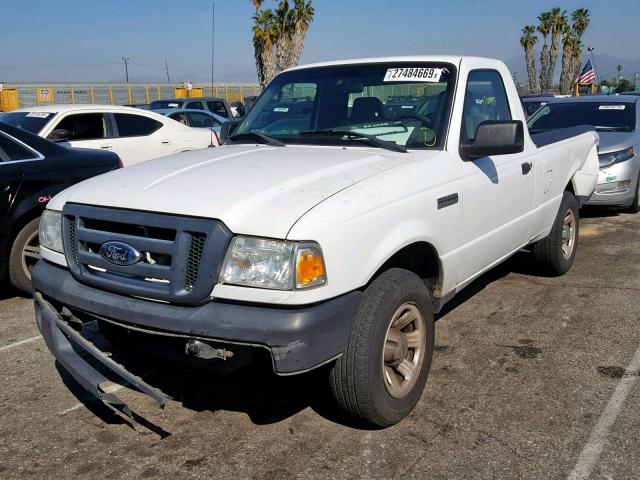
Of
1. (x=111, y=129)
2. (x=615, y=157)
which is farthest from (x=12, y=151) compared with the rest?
(x=615, y=157)

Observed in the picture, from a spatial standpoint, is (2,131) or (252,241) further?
(2,131)

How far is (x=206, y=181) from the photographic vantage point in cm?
324

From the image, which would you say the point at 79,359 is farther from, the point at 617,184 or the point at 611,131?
the point at 611,131

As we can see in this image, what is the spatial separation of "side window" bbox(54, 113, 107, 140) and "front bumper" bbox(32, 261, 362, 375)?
6.29m

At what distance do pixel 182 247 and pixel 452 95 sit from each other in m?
2.11

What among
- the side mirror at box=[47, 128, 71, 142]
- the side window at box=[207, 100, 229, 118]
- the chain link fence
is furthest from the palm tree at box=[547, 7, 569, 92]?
the side mirror at box=[47, 128, 71, 142]

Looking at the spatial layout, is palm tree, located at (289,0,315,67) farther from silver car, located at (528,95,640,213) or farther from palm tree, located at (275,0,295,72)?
silver car, located at (528,95,640,213)

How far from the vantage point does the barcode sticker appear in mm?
4184

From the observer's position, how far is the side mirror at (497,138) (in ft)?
12.4

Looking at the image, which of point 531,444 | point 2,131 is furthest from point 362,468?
point 2,131

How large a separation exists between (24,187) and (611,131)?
7.73 metres

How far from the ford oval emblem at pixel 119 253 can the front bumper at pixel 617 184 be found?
7.29 metres

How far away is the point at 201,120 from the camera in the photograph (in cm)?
1488

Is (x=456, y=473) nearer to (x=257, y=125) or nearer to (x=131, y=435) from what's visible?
(x=131, y=435)
